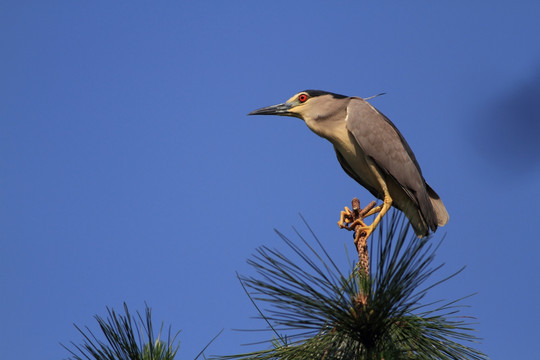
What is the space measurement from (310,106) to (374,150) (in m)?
0.77

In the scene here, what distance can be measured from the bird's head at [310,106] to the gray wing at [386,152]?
0.14m

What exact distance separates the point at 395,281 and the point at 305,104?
9.74ft

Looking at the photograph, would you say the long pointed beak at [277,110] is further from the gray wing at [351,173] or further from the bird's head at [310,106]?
the gray wing at [351,173]

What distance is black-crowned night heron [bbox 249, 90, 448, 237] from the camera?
4992 millimetres

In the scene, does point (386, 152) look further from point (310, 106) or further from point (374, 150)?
point (310, 106)

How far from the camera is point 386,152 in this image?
199 inches

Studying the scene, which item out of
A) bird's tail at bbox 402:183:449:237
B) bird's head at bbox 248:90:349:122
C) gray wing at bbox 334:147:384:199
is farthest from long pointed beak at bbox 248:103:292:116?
bird's tail at bbox 402:183:449:237

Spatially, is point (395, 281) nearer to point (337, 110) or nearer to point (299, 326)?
point (299, 326)

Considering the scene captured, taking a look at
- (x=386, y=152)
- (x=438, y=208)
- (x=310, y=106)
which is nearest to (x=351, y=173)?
(x=386, y=152)

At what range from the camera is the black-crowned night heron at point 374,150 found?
4992 mm

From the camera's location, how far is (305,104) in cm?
536

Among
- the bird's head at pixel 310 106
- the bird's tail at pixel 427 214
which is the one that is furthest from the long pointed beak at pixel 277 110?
the bird's tail at pixel 427 214

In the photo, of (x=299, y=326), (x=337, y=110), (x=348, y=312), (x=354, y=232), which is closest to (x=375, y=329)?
(x=348, y=312)

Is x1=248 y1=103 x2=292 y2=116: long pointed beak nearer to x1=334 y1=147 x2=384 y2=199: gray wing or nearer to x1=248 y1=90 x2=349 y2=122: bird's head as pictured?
x1=248 y1=90 x2=349 y2=122: bird's head
